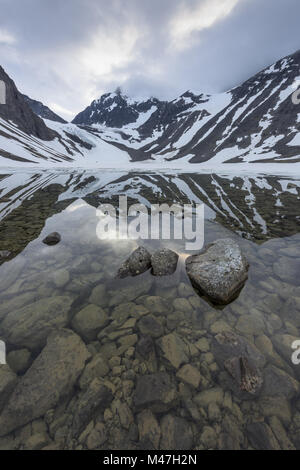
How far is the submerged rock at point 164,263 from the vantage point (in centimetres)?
597

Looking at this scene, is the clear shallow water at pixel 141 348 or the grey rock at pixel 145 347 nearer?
the clear shallow water at pixel 141 348

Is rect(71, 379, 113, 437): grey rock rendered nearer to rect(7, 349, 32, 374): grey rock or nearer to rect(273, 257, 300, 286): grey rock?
rect(7, 349, 32, 374): grey rock

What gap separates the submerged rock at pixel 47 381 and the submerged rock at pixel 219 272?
330 cm

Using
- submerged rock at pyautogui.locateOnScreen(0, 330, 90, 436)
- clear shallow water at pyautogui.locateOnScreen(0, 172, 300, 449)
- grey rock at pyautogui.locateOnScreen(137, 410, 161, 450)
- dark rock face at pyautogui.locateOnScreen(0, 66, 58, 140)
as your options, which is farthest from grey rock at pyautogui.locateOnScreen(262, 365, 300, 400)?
dark rock face at pyautogui.locateOnScreen(0, 66, 58, 140)

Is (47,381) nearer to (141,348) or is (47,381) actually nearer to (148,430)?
(141,348)

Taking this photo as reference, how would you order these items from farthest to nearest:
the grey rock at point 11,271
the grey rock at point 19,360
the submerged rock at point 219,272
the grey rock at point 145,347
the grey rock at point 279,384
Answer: the grey rock at point 11,271, the submerged rock at point 219,272, the grey rock at point 145,347, the grey rock at point 19,360, the grey rock at point 279,384

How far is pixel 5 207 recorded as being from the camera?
13047 millimetres

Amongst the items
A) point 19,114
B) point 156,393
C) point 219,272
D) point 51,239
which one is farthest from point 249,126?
point 156,393

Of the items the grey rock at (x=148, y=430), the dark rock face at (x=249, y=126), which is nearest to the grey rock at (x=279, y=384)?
the grey rock at (x=148, y=430)

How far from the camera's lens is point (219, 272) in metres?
5.18

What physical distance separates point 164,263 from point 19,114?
127727mm

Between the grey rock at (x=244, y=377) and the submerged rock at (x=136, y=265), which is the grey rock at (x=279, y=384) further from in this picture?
the submerged rock at (x=136, y=265)

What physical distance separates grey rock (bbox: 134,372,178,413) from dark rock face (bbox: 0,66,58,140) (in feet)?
396

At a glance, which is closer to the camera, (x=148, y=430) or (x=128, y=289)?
(x=148, y=430)
